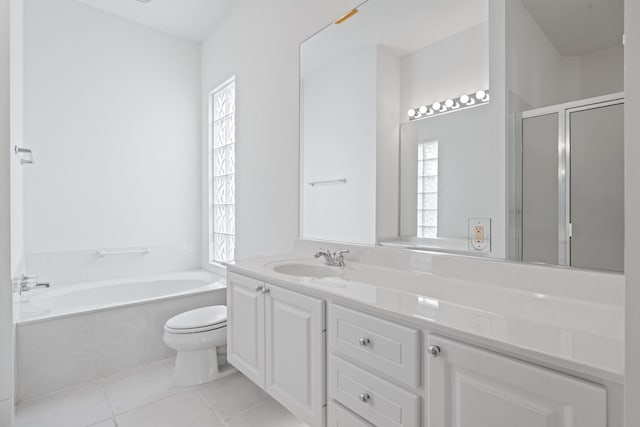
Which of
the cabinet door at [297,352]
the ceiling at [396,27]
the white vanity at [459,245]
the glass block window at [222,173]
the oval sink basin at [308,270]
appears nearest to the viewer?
the white vanity at [459,245]

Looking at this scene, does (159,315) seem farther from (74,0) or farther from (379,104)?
(74,0)

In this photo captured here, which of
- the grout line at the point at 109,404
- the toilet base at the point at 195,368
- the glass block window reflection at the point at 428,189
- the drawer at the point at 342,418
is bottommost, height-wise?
the grout line at the point at 109,404

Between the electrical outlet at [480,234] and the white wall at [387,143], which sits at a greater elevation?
the white wall at [387,143]

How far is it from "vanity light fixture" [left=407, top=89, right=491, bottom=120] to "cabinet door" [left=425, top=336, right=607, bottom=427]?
95 centimetres

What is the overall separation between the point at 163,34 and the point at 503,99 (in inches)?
130

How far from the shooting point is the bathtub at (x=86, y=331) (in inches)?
79.7

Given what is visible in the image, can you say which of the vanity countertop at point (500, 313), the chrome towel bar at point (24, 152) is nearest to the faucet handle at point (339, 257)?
the vanity countertop at point (500, 313)

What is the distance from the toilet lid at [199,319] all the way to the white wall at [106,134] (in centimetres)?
128

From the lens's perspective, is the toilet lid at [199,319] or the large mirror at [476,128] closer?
the large mirror at [476,128]

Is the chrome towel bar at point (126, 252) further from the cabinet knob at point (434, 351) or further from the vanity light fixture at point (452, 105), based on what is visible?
the cabinet knob at point (434, 351)

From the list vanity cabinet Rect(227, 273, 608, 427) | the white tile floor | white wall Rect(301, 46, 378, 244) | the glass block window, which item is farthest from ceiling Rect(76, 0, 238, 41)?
the white tile floor

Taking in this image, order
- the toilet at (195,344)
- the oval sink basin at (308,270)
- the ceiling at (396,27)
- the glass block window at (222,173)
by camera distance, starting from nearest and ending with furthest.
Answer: the ceiling at (396,27)
the oval sink basin at (308,270)
the toilet at (195,344)
the glass block window at (222,173)

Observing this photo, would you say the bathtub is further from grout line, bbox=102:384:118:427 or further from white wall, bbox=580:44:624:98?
white wall, bbox=580:44:624:98

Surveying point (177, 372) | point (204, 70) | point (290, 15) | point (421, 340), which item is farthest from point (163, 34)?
point (421, 340)
